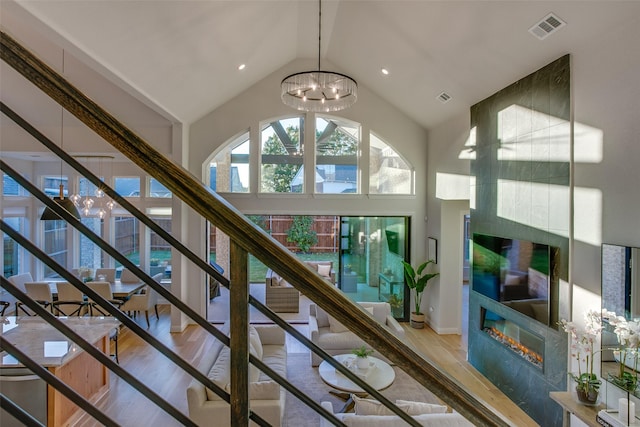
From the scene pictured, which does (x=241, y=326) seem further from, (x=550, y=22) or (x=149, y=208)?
(x=149, y=208)

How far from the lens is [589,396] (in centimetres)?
300

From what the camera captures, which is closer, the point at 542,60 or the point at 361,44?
the point at 542,60

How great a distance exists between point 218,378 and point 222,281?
299cm

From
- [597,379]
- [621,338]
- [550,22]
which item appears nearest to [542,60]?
[550,22]

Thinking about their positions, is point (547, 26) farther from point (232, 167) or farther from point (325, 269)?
point (325, 269)

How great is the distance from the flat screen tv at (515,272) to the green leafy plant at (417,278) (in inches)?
56.8

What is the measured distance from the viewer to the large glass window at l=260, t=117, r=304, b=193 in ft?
22.6

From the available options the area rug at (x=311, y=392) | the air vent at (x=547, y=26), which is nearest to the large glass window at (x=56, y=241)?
the area rug at (x=311, y=392)

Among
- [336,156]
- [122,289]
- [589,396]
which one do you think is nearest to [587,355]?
[589,396]

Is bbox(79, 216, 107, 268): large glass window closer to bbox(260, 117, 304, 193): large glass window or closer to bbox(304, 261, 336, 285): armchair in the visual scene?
bbox(260, 117, 304, 193): large glass window

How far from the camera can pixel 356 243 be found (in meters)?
7.16

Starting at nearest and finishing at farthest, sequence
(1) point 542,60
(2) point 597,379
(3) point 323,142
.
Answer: (2) point 597,379
(1) point 542,60
(3) point 323,142

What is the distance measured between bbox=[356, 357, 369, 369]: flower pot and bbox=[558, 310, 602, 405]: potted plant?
Result: 1923 millimetres

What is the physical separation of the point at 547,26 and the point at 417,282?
4.50 m
